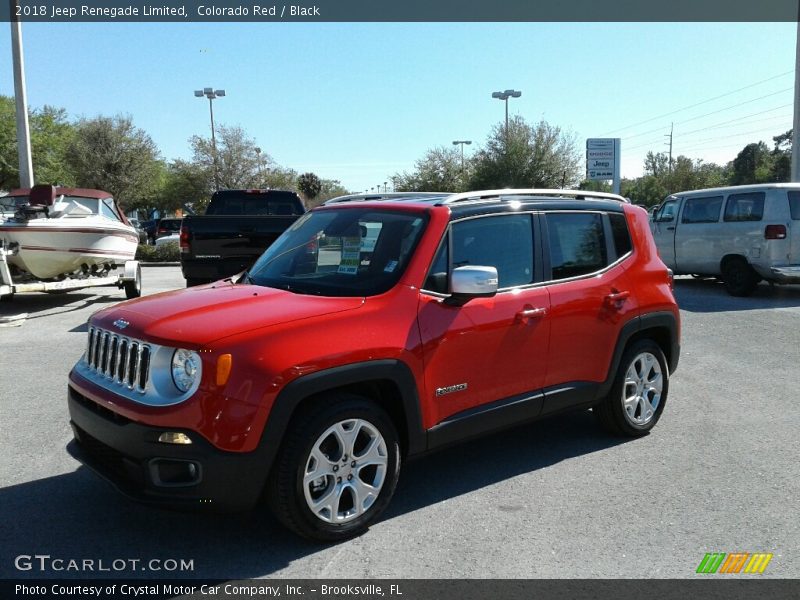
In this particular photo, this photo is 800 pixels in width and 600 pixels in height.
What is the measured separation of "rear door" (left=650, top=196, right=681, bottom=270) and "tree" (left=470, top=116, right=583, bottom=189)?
26938 millimetres

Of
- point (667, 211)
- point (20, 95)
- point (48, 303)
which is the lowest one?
point (48, 303)

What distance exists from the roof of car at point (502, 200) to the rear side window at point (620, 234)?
0.24 ft

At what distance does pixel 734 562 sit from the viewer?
3.33 metres

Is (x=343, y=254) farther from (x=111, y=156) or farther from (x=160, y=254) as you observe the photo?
(x=111, y=156)

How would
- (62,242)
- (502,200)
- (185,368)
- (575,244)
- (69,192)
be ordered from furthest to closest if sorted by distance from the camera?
(69,192), (62,242), (575,244), (502,200), (185,368)

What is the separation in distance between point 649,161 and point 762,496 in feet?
303

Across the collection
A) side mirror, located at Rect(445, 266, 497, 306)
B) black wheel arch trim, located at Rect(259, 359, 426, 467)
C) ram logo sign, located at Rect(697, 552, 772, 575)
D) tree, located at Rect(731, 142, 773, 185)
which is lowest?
ram logo sign, located at Rect(697, 552, 772, 575)

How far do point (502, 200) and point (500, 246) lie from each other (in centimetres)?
36

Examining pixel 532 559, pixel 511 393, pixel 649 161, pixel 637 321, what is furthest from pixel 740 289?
pixel 649 161

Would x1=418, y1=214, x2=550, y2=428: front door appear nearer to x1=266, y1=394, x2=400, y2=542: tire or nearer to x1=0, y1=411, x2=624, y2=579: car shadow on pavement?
x1=266, y1=394, x2=400, y2=542: tire

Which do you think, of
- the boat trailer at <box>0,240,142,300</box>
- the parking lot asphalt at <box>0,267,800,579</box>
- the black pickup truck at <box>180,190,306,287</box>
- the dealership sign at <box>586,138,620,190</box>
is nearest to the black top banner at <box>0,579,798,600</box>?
the parking lot asphalt at <box>0,267,800,579</box>

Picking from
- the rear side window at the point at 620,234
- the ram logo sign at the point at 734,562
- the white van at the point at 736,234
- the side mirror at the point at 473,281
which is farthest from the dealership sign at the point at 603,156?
the ram logo sign at the point at 734,562

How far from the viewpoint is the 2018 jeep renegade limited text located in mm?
3174

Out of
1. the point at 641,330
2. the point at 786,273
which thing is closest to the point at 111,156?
the point at 786,273
